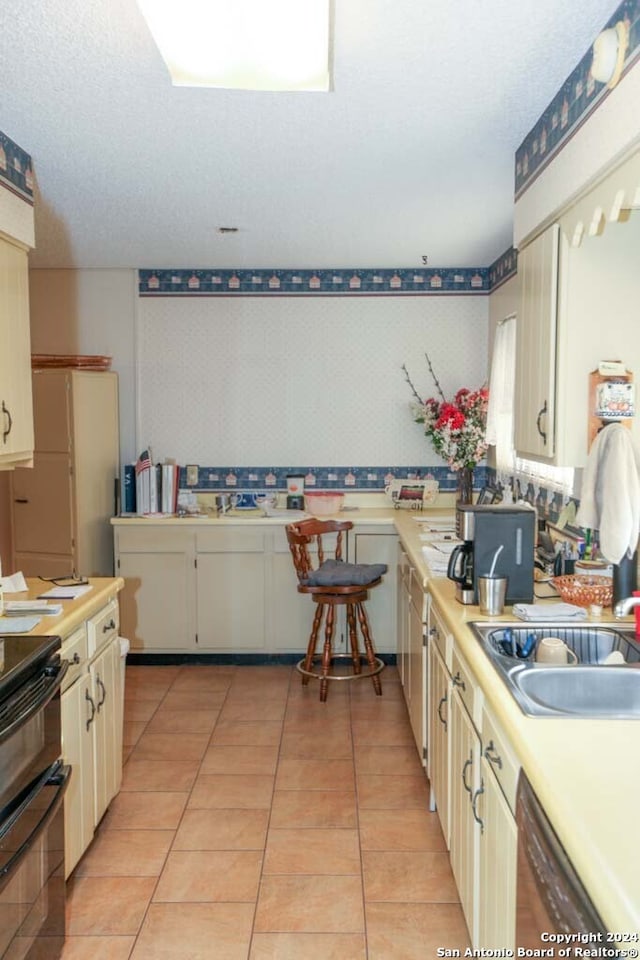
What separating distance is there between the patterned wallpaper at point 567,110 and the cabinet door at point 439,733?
5.63ft

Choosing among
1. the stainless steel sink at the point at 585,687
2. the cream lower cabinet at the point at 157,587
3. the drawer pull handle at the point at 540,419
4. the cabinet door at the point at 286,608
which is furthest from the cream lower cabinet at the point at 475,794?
the cream lower cabinet at the point at 157,587

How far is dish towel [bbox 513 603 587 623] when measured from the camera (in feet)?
7.97

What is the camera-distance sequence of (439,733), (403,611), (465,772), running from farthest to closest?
(403,611)
(439,733)
(465,772)

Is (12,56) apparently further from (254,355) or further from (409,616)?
(254,355)

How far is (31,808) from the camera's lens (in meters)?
2.02

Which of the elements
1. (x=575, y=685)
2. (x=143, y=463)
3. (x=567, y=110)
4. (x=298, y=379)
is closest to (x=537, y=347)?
(x=567, y=110)

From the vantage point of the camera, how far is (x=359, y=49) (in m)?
2.14

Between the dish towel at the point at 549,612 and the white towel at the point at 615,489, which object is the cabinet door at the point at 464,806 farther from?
the white towel at the point at 615,489

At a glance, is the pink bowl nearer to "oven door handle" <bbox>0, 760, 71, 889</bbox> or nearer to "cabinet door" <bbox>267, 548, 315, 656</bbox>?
"cabinet door" <bbox>267, 548, 315, 656</bbox>

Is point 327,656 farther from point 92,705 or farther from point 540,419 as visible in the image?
point 540,419

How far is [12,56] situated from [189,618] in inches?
135

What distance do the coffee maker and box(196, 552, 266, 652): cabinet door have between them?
2358 mm

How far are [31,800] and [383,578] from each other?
3094 millimetres

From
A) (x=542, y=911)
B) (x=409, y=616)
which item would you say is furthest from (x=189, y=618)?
(x=542, y=911)
